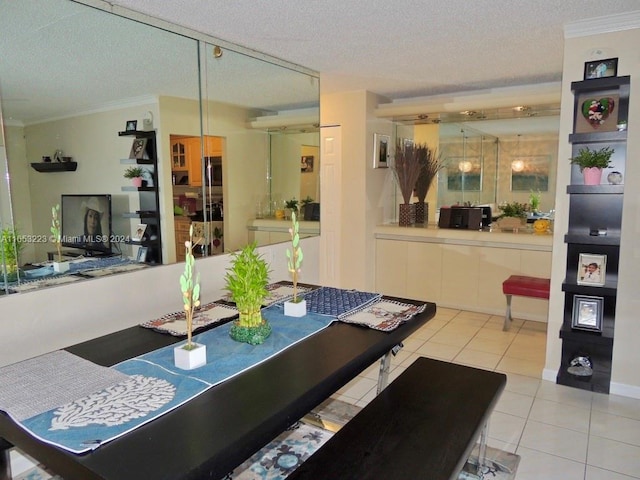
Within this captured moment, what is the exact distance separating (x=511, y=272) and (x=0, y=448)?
413 centimetres

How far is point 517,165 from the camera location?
506 cm

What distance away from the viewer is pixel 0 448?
1.36m

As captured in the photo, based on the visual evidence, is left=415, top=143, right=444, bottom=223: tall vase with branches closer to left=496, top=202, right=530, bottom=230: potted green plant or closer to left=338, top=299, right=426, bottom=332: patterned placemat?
left=496, top=202, right=530, bottom=230: potted green plant

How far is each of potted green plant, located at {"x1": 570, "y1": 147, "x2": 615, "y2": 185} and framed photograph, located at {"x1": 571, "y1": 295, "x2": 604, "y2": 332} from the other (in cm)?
74

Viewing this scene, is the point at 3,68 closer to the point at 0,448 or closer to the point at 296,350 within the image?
the point at 0,448

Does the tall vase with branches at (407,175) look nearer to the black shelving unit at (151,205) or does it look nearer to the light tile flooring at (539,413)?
the light tile flooring at (539,413)

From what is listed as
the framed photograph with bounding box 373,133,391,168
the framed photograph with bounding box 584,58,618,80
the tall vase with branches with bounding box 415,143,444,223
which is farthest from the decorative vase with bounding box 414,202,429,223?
the framed photograph with bounding box 584,58,618,80

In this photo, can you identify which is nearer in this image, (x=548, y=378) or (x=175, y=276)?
(x=175, y=276)

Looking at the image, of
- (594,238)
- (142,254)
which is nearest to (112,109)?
(142,254)

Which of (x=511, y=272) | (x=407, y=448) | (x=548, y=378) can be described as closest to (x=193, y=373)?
(x=407, y=448)

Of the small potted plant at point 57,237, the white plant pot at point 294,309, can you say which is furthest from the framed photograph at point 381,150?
the small potted plant at point 57,237

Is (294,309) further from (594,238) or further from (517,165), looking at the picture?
(517,165)

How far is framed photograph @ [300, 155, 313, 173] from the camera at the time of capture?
4.18 m

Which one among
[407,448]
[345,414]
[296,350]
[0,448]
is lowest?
[345,414]
